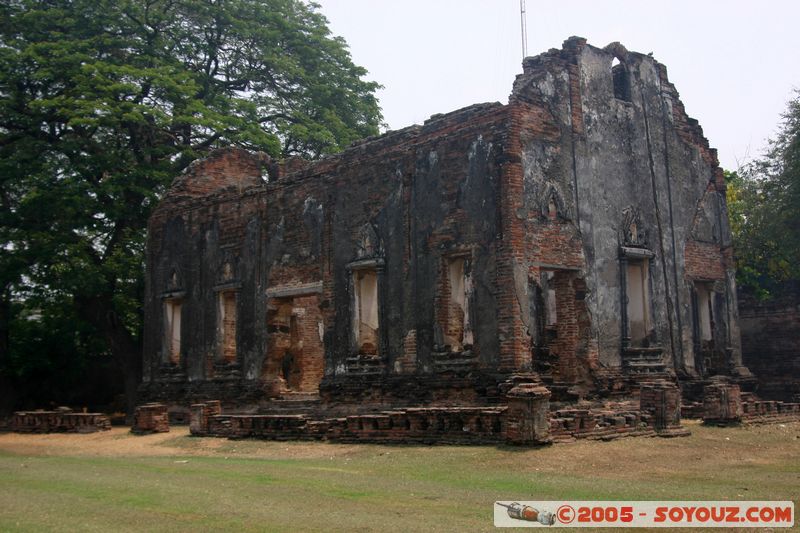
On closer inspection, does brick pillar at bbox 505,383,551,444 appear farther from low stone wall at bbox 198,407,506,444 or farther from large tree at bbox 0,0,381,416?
large tree at bbox 0,0,381,416

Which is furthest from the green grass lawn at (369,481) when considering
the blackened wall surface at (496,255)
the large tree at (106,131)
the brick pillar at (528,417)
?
the large tree at (106,131)

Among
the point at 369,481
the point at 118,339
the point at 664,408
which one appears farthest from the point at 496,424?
the point at 118,339

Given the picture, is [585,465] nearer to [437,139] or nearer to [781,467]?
[781,467]

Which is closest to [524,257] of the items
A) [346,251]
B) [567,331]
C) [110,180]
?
[567,331]

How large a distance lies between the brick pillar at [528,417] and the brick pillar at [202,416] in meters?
6.53

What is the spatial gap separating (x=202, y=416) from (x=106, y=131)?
10.4m

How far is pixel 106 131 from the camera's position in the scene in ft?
77.9

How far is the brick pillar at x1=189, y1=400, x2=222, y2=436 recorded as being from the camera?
16250 mm

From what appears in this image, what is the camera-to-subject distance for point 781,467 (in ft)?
33.2

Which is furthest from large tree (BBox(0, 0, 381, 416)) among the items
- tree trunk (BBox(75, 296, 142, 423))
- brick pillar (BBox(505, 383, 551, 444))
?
brick pillar (BBox(505, 383, 551, 444))

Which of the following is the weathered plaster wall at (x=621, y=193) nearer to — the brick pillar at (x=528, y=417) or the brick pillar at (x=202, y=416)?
the brick pillar at (x=528, y=417)

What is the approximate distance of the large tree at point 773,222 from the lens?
19.8 m

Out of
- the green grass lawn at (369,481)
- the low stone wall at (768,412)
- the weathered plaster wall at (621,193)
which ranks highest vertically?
the weathered plaster wall at (621,193)

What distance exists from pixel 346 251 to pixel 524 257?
4.21m
